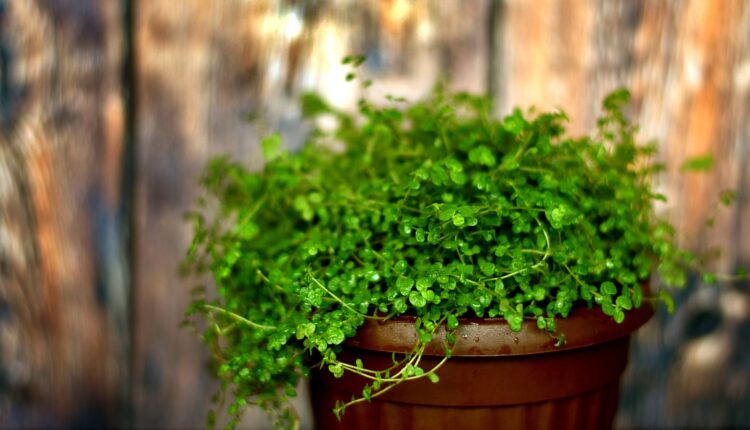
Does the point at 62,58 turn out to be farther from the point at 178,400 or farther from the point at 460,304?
the point at 460,304

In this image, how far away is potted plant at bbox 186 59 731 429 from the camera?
79cm

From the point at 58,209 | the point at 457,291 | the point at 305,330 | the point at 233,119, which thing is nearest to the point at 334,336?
the point at 305,330

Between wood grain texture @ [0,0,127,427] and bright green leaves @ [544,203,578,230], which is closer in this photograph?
bright green leaves @ [544,203,578,230]

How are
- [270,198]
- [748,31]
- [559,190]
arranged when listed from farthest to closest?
[748,31], [270,198], [559,190]

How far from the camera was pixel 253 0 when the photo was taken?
1.47 m

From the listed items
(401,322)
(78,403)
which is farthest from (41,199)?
(401,322)

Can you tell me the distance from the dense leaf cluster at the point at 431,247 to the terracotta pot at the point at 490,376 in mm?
19

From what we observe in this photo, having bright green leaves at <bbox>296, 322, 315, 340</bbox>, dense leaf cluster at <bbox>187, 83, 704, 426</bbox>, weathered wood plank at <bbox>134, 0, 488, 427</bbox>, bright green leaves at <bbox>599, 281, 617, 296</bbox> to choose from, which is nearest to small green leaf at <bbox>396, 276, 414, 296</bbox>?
dense leaf cluster at <bbox>187, 83, 704, 426</bbox>

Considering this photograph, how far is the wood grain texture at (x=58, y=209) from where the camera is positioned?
1.44 meters

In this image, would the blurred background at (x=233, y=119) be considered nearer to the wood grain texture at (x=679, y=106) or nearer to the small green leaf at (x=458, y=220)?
the wood grain texture at (x=679, y=106)

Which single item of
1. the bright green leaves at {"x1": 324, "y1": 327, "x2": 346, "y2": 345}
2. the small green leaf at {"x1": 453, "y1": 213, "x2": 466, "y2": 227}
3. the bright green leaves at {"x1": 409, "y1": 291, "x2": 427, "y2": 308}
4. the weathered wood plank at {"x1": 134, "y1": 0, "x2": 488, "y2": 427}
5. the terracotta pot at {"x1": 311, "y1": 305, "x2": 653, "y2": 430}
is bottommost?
the terracotta pot at {"x1": 311, "y1": 305, "x2": 653, "y2": 430}

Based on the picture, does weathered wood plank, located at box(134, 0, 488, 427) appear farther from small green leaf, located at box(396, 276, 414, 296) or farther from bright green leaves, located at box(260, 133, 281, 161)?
small green leaf, located at box(396, 276, 414, 296)

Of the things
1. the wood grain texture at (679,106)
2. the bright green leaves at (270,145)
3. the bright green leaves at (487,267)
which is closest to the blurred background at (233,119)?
the wood grain texture at (679,106)

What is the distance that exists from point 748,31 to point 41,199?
4.99 feet
